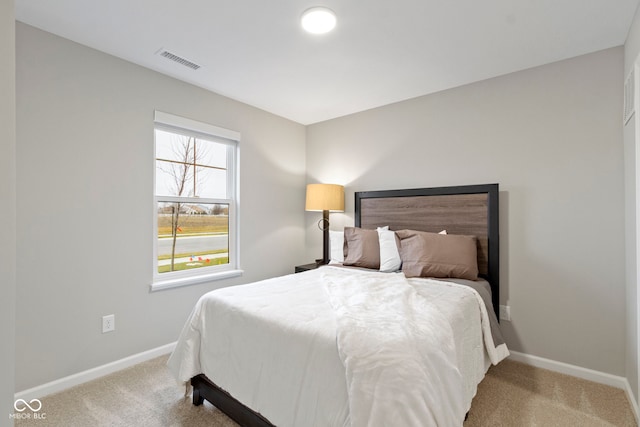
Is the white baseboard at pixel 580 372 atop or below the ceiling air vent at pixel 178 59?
below

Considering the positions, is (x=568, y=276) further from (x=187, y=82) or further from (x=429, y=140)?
(x=187, y=82)

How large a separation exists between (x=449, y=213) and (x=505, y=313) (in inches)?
38.6

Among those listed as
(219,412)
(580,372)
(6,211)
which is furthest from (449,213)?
(6,211)

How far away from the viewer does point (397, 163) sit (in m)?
3.38

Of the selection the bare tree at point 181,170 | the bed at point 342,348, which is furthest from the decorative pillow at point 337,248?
the bare tree at point 181,170

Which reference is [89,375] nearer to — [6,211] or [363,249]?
[6,211]

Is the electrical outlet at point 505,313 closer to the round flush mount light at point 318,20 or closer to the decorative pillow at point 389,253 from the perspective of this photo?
A: the decorative pillow at point 389,253

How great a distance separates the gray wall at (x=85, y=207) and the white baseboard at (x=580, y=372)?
294cm

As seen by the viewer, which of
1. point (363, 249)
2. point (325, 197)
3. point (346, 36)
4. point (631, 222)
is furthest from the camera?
point (325, 197)

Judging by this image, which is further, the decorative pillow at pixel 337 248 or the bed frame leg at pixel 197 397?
the decorative pillow at pixel 337 248

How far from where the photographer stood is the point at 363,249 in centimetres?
301

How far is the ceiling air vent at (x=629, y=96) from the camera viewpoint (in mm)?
1938

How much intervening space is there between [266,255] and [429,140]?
2.22 metres

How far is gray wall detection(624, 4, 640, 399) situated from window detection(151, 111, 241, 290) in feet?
10.5
